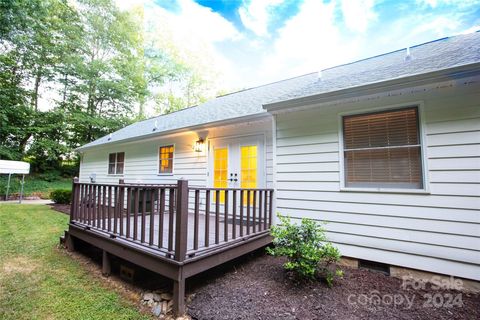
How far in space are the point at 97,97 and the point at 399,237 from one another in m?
19.1

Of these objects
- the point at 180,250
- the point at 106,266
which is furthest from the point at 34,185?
the point at 180,250

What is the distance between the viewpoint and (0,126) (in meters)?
12.6

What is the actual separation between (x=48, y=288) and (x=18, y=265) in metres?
1.21

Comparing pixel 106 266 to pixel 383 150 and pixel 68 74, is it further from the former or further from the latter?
pixel 68 74

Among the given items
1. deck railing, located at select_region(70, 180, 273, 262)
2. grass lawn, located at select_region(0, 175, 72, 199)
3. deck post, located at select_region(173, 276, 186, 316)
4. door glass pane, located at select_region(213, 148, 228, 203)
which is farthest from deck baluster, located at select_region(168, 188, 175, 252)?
grass lawn, located at select_region(0, 175, 72, 199)

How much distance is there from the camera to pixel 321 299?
2.46 m

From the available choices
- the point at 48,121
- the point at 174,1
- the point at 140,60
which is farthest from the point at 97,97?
the point at 174,1

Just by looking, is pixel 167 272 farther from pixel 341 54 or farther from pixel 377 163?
pixel 341 54

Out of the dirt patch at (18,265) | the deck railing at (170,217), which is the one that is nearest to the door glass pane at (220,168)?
the deck railing at (170,217)

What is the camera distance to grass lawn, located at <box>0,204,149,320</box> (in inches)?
93.1

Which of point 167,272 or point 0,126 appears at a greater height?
point 0,126

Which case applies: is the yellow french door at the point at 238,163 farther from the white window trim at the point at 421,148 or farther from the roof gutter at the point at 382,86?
the white window trim at the point at 421,148

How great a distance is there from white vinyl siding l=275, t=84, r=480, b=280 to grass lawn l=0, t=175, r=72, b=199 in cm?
1456

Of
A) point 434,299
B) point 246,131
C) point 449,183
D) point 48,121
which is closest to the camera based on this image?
point 434,299
